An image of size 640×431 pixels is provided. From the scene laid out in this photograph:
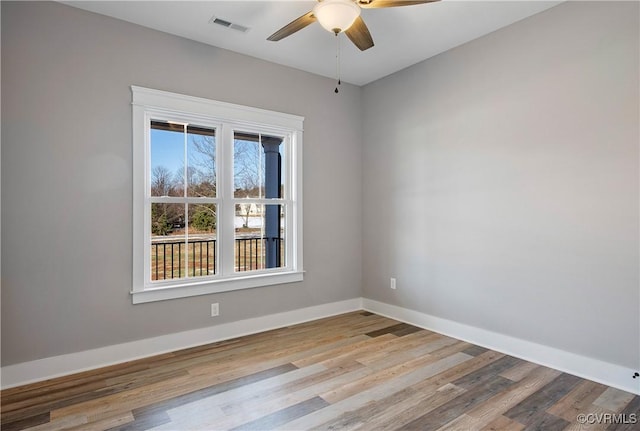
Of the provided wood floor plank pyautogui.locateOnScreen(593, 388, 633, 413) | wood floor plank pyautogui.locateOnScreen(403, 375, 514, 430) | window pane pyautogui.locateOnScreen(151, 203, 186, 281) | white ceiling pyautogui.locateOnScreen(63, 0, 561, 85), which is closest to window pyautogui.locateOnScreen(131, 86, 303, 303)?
window pane pyautogui.locateOnScreen(151, 203, 186, 281)

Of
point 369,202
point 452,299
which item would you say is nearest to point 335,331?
point 452,299

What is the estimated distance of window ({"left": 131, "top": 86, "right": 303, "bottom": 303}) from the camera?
3.30 meters

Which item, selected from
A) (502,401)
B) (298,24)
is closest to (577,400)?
(502,401)

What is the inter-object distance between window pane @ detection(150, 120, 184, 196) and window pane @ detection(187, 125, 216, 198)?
0.08m

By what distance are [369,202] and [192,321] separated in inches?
99.6

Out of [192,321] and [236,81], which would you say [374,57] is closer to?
[236,81]

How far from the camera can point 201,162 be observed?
366cm

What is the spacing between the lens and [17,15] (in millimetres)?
2715

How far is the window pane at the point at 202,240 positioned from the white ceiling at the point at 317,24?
5.41 ft

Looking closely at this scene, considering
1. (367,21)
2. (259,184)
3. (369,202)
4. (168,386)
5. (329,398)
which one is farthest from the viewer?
(369,202)

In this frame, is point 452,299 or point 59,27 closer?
point 59,27

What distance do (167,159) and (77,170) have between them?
759mm

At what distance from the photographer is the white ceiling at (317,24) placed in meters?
2.91

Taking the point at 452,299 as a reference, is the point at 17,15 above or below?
above
